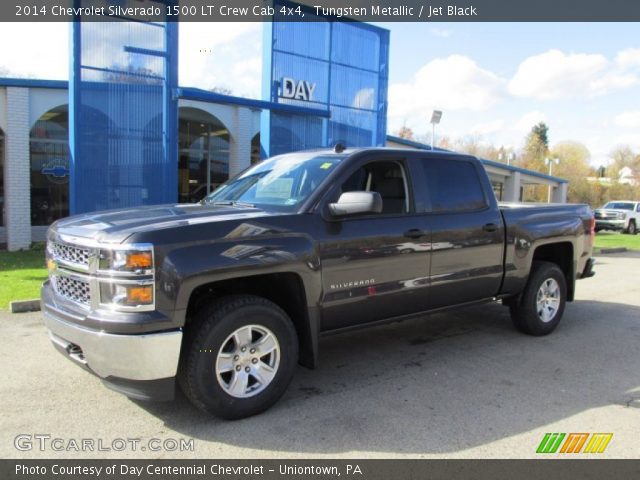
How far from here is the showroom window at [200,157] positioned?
1750 centimetres

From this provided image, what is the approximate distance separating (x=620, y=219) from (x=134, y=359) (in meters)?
28.6

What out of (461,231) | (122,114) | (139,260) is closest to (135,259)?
(139,260)

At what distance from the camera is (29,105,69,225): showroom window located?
14.3m

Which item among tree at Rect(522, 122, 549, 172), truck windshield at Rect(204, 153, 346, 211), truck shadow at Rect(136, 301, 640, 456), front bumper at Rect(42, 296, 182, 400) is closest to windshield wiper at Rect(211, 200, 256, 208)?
truck windshield at Rect(204, 153, 346, 211)

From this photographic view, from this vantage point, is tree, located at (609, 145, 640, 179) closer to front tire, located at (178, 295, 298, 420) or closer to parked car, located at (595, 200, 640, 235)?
parked car, located at (595, 200, 640, 235)

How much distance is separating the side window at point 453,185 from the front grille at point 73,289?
9.89 ft

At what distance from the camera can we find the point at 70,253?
379 cm

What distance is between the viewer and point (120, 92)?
10.5 m

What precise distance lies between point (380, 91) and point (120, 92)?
7.37 metres

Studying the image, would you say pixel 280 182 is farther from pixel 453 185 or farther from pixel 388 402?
pixel 388 402

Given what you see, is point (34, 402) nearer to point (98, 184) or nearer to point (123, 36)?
point (98, 184)

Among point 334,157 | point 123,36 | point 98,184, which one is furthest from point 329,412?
point 123,36

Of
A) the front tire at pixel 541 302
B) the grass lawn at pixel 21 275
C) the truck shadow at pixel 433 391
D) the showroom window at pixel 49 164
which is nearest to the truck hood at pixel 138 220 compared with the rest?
the truck shadow at pixel 433 391

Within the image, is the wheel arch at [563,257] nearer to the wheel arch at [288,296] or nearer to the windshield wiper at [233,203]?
the wheel arch at [288,296]
